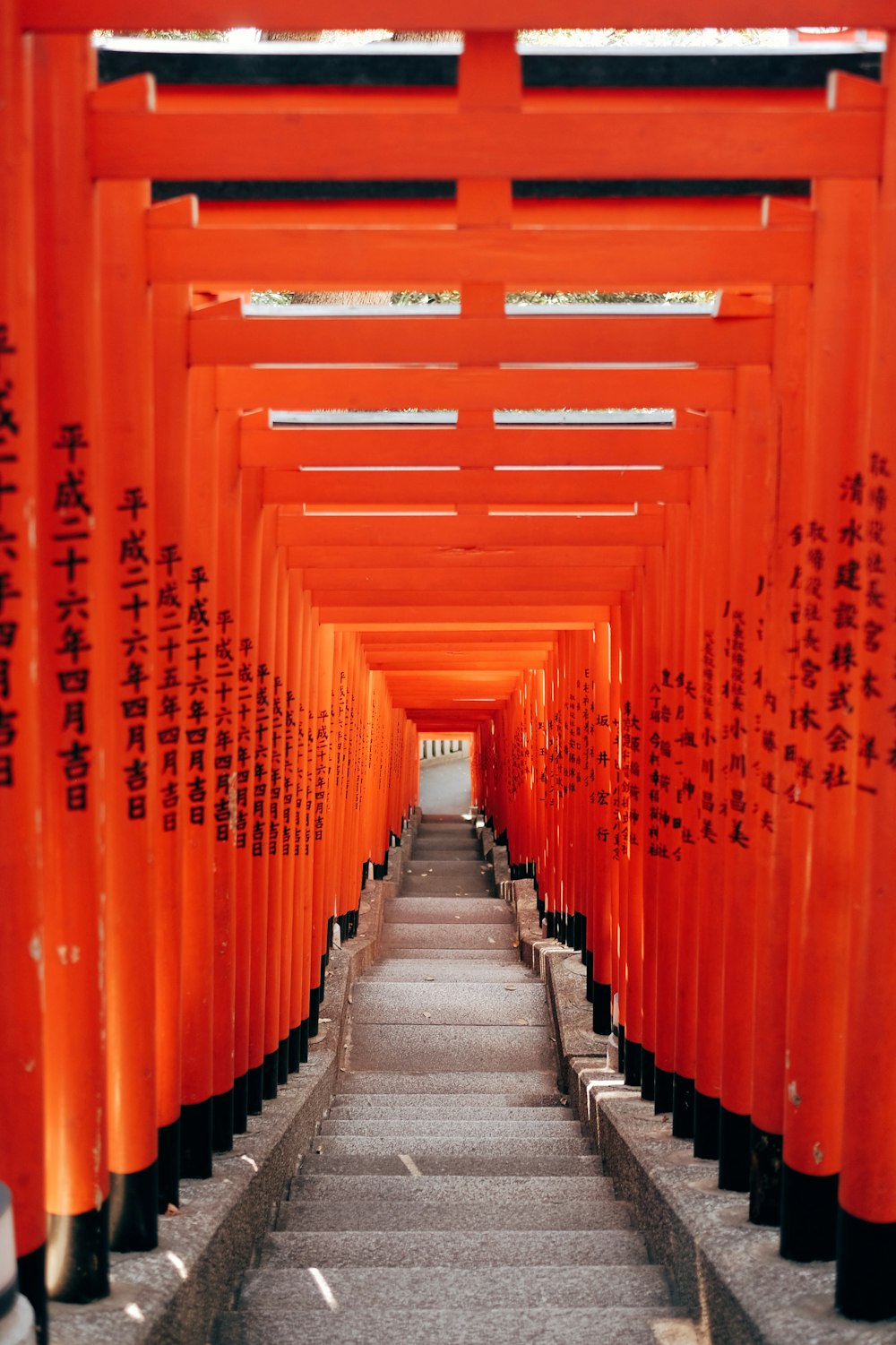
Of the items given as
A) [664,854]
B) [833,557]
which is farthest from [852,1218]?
[664,854]

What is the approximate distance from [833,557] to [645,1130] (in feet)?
11.7

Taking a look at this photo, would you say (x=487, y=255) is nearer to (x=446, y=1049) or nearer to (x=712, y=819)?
(x=712, y=819)

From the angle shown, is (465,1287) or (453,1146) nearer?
(465,1287)

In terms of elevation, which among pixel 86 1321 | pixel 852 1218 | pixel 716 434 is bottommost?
pixel 86 1321

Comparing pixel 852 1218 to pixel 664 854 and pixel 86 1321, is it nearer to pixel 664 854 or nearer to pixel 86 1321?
pixel 86 1321

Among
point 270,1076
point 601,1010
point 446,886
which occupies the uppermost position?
point 270,1076

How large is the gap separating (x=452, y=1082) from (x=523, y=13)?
8.60m

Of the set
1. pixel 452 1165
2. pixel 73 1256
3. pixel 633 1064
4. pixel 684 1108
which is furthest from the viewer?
pixel 633 1064

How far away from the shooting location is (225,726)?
6.26m

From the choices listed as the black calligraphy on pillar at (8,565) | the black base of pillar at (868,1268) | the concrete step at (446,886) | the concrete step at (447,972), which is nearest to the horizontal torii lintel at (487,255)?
the black calligraphy on pillar at (8,565)

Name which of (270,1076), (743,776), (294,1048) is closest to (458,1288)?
(743,776)

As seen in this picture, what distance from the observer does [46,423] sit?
3719 millimetres

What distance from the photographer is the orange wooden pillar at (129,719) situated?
4230 millimetres

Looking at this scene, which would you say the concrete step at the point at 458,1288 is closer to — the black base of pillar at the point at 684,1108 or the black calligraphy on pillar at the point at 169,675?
the black base of pillar at the point at 684,1108
